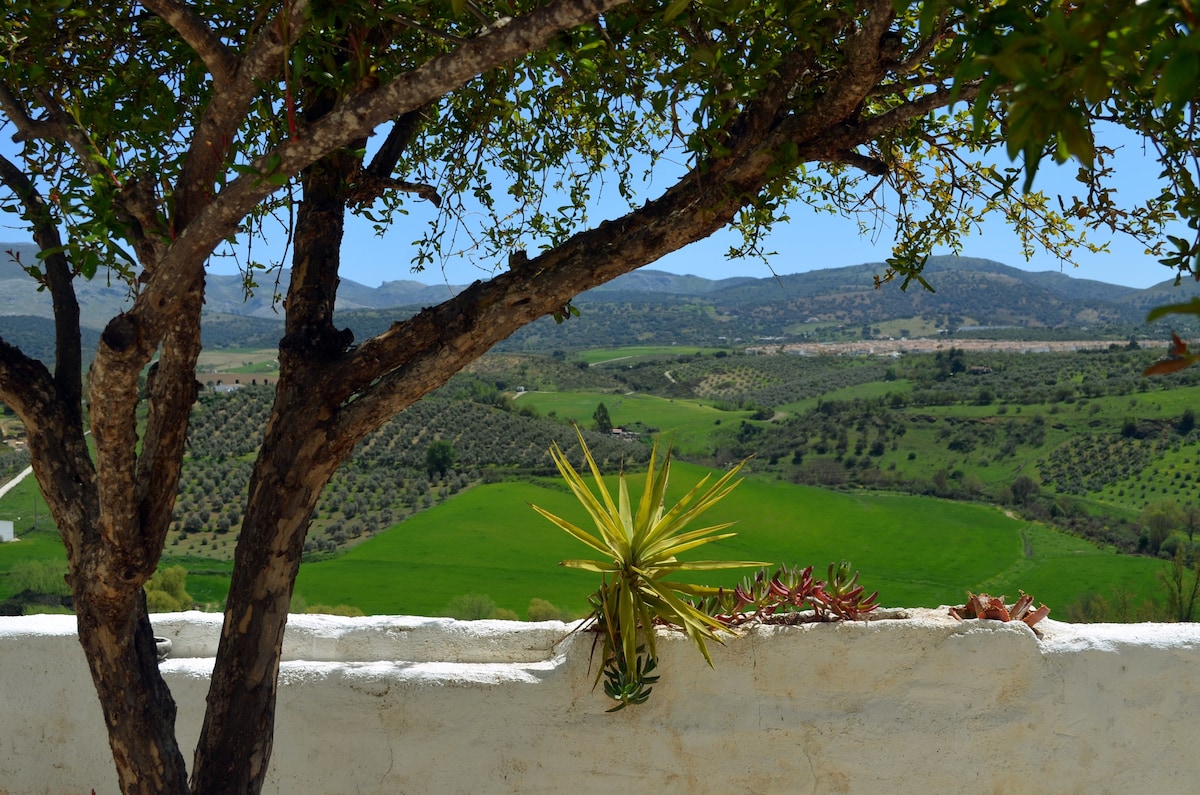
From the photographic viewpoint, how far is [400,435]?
74.0ft

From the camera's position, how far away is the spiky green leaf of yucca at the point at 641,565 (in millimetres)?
3719

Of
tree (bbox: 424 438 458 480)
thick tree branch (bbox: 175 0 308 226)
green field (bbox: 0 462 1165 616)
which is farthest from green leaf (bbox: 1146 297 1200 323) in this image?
tree (bbox: 424 438 458 480)

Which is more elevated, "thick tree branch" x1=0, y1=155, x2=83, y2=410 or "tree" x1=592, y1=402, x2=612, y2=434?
"thick tree branch" x1=0, y1=155, x2=83, y2=410

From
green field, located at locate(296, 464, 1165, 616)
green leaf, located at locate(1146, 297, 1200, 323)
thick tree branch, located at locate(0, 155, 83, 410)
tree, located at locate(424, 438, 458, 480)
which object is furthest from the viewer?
tree, located at locate(424, 438, 458, 480)

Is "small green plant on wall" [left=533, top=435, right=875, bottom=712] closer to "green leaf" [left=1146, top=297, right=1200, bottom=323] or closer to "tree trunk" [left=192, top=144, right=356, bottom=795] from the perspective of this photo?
"tree trunk" [left=192, top=144, right=356, bottom=795]

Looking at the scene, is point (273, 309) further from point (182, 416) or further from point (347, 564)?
point (347, 564)

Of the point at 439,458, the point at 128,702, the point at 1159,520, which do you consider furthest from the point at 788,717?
the point at 1159,520

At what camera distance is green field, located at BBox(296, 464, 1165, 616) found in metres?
12.0

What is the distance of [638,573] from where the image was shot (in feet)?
12.4

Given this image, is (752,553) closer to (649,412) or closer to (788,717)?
(788,717)

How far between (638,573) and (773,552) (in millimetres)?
13968

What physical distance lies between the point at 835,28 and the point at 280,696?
10.8 feet

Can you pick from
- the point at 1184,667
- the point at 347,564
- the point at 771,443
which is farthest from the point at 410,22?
the point at 771,443

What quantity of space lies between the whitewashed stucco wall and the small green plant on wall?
12cm
